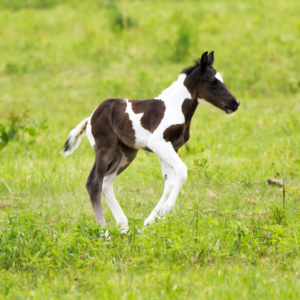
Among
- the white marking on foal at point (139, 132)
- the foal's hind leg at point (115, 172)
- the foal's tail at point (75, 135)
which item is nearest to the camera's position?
the white marking on foal at point (139, 132)

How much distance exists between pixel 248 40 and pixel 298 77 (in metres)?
2.84

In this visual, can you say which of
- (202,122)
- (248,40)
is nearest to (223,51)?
(248,40)

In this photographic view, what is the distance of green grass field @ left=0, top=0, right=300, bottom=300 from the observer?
4344 millimetres

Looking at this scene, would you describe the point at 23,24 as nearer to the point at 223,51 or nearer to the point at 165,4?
the point at 165,4

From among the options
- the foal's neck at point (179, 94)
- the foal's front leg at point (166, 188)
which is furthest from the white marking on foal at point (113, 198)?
the foal's neck at point (179, 94)

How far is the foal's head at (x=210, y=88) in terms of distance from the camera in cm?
539

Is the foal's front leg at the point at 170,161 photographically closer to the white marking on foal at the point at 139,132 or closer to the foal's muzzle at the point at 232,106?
the white marking on foal at the point at 139,132

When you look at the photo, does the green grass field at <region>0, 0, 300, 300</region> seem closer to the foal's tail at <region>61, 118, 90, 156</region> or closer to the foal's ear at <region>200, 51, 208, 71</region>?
the foal's tail at <region>61, 118, 90, 156</region>

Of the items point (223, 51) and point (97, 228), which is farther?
point (223, 51)

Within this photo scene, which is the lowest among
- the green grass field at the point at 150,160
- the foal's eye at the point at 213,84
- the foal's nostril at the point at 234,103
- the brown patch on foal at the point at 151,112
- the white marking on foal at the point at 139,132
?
the green grass field at the point at 150,160

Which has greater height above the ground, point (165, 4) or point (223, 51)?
point (165, 4)

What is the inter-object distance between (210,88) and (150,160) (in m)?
3.52

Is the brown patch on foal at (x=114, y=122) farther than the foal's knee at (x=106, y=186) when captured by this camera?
No

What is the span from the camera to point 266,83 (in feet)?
45.1
